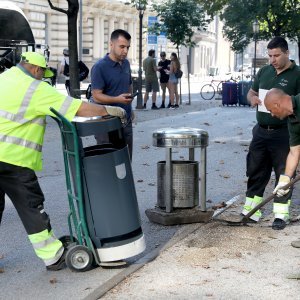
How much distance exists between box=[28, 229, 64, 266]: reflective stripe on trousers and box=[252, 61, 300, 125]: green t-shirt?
2.74 meters

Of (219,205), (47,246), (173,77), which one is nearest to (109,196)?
(47,246)

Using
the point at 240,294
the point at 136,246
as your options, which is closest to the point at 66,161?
the point at 136,246

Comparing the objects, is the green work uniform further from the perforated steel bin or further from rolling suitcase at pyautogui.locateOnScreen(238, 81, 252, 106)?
rolling suitcase at pyautogui.locateOnScreen(238, 81, 252, 106)

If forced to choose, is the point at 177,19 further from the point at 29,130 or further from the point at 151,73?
the point at 29,130

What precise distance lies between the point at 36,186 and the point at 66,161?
1.11 ft

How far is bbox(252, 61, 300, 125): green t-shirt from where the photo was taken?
8383 millimetres

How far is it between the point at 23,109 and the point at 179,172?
2.60 meters

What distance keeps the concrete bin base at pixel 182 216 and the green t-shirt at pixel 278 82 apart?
3.40ft

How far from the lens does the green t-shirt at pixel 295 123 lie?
19.6 feet

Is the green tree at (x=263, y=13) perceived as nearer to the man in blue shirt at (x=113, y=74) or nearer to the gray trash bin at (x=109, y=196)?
the man in blue shirt at (x=113, y=74)

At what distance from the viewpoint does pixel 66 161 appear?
671 centimetres

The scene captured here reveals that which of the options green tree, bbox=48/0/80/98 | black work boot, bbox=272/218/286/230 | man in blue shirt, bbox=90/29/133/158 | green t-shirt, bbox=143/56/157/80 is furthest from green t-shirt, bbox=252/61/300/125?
green t-shirt, bbox=143/56/157/80

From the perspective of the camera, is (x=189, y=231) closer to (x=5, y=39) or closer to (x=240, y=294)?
(x=240, y=294)

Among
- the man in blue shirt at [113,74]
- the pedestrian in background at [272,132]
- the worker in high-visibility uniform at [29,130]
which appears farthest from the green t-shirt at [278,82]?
the worker in high-visibility uniform at [29,130]
